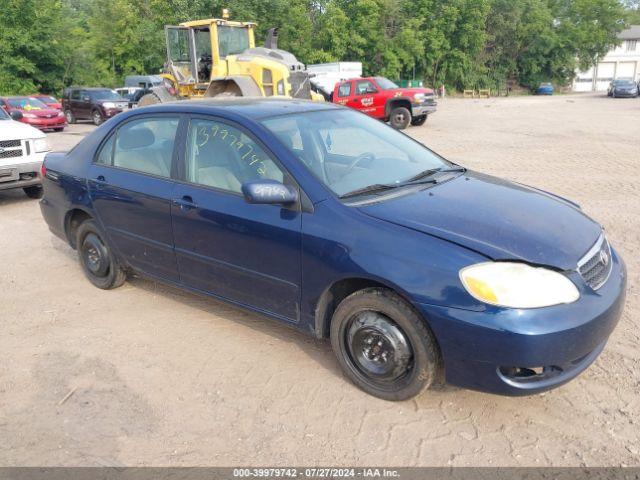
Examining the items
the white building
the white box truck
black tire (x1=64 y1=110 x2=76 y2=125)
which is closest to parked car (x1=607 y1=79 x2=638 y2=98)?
the white box truck

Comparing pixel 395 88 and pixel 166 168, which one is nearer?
pixel 166 168

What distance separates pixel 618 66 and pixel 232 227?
254ft

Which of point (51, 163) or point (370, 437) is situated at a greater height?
point (51, 163)

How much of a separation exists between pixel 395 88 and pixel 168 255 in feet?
55.0

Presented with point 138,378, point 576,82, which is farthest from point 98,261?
point 576,82

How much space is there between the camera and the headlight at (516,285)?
2.71 metres

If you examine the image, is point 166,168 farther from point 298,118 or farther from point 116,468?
point 116,468

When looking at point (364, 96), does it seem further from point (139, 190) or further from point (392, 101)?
point (139, 190)

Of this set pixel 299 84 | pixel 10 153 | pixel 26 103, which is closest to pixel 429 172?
pixel 10 153

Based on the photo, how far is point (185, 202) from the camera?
389cm

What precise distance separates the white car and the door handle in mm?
5488

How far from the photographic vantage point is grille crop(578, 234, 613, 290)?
295 centimetres

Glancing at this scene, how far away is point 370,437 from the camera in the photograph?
2920mm

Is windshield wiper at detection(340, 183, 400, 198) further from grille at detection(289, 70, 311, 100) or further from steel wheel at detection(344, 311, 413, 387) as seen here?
grille at detection(289, 70, 311, 100)
